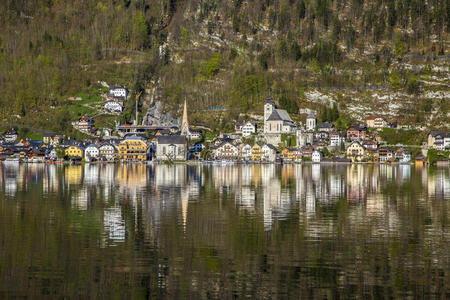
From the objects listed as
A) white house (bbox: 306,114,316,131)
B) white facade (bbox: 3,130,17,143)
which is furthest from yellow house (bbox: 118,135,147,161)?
white house (bbox: 306,114,316,131)

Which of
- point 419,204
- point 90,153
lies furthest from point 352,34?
point 419,204

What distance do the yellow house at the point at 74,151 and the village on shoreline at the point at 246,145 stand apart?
18cm

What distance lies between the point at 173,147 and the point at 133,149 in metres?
7.69

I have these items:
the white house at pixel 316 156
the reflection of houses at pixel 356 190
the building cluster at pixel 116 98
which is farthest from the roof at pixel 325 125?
the reflection of houses at pixel 356 190

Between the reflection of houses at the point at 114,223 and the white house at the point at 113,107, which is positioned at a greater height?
the white house at the point at 113,107

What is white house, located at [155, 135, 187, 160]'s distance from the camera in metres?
117

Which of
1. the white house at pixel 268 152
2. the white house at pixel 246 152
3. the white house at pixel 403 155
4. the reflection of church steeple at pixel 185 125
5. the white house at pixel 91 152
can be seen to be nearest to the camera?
the white house at pixel 403 155

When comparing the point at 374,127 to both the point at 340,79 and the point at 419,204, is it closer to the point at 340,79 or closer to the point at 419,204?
the point at 340,79

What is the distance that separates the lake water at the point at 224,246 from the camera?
65.3 feet

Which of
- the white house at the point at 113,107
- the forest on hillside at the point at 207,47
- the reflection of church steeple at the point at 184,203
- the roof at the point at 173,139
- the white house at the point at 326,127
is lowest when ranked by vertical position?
the reflection of church steeple at the point at 184,203

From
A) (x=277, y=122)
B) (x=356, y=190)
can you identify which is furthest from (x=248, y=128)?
(x=356, y=190)

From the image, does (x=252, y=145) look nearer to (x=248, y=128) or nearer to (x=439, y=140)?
(x=248, y=128)

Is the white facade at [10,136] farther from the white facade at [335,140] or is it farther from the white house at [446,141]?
the white house at [446,141]

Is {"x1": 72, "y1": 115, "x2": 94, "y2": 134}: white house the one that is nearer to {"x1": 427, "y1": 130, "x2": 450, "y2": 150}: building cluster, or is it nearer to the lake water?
{"x1": 427, "y1": 130, "x2": 450, "y2": 150}: building cluster
